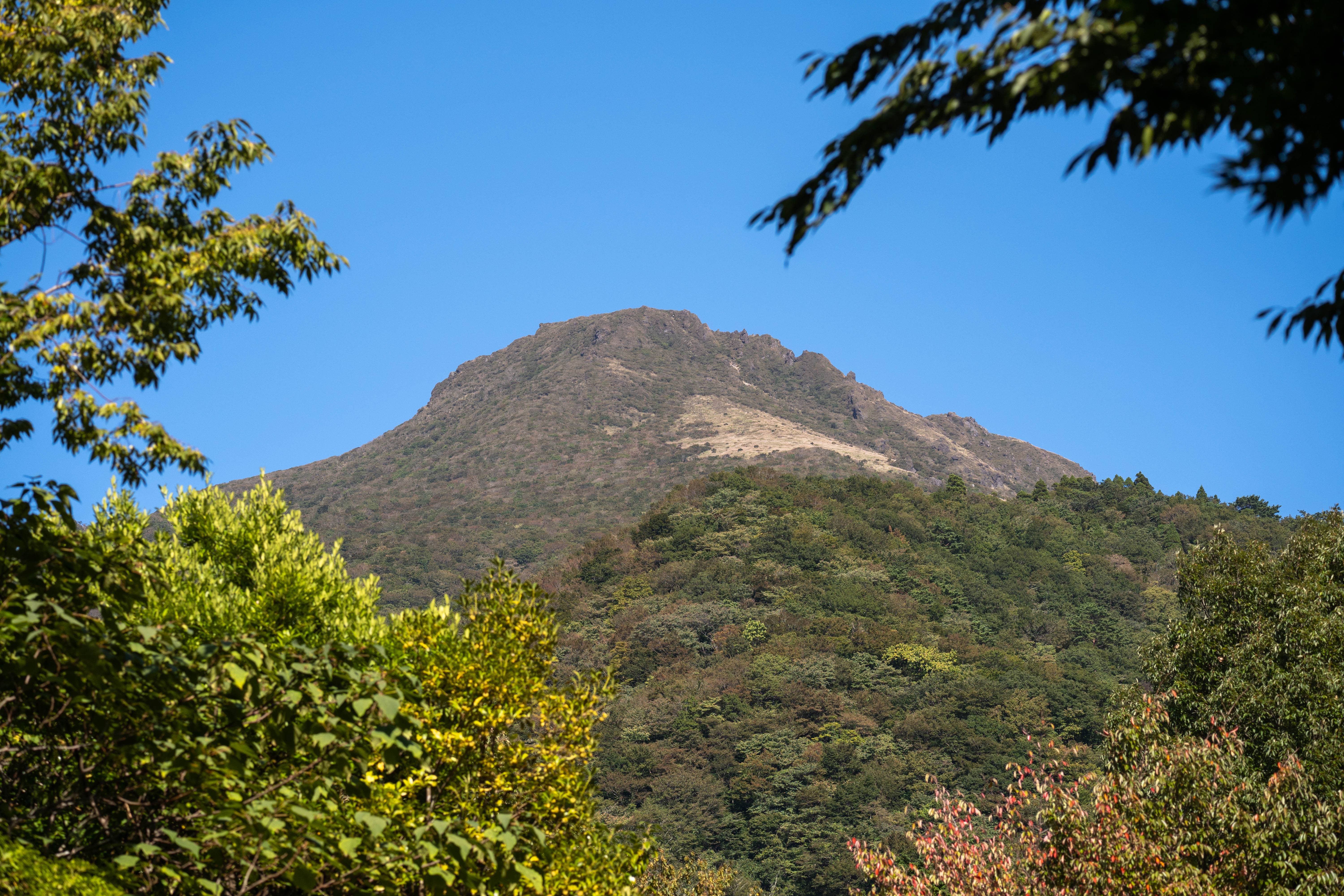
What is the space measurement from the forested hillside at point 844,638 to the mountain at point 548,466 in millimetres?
29881

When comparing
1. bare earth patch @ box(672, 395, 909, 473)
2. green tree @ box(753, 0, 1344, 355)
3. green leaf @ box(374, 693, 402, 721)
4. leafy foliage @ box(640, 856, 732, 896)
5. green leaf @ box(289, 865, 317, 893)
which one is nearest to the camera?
green tree @ box(753, 0, 1344, 355)

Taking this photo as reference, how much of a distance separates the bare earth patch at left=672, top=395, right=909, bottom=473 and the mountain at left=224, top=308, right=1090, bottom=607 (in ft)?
1.32

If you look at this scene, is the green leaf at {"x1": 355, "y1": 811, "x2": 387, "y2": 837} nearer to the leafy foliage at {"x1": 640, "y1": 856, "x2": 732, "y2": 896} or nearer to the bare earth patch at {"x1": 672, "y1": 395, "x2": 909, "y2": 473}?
the leafy foliage at {"x1": 640, "y1": 856, "x2": 732, "y2": 896}

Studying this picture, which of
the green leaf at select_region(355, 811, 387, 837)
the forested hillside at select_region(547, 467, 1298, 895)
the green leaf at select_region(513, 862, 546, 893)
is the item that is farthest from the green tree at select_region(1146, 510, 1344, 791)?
the forested hillside at select_region(547, 467, 1298, 895)

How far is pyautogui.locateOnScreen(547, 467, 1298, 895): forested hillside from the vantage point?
192 ft

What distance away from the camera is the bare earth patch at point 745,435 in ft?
538

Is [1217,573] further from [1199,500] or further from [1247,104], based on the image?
[1199,500]

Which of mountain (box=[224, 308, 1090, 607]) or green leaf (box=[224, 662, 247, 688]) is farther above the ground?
mountain (box=[224, 308, 1090, 607])

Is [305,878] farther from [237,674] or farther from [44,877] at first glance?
[44,877]

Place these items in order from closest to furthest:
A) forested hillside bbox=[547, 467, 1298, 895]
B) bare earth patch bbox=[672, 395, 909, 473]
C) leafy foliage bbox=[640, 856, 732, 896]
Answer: leafy foliage bbox=[640, 856, 732, 896] < forested hillside bbox=[547, 467, 1298, 895] < bare earth patch bbox=[672, 395, 909, 473]

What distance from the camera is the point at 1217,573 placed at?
24984 millimetres

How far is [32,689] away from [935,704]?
66836 millimetres

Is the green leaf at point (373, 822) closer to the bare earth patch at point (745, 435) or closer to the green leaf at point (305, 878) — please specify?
the green leaf at point (305, 878)

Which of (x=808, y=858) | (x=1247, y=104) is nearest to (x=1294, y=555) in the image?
(x=1247, y=104)
